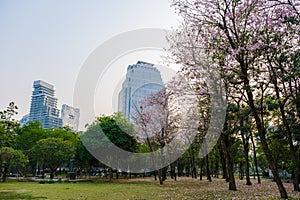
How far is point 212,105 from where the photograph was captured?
13289mm

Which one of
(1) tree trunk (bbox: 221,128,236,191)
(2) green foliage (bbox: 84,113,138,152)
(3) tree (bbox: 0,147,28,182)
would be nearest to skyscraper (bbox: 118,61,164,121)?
(2) green foliage (bbox: 84,113,138,152)

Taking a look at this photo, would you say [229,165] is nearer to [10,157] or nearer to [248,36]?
[248,36]

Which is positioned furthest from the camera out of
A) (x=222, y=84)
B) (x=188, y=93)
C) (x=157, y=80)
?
(x=157, y=80)

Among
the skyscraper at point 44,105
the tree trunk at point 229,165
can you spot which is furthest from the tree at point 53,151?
the skyscraper at point 44,105

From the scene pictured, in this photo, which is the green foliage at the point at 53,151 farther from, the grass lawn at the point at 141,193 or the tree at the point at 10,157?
the grass lawn at the point at 141,193

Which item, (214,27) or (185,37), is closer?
(214,27)

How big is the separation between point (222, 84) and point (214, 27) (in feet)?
10.9

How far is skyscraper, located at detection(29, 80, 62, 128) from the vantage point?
82.3 m

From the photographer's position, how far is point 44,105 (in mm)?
82688

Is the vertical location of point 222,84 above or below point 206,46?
below

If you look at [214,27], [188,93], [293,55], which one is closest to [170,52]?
[188,93]

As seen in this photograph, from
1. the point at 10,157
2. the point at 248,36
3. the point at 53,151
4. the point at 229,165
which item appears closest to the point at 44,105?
the point at 53,151

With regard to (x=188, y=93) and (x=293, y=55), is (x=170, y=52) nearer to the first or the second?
(x=188, y=93)

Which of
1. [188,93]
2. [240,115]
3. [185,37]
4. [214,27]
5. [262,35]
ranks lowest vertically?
[240,115]
